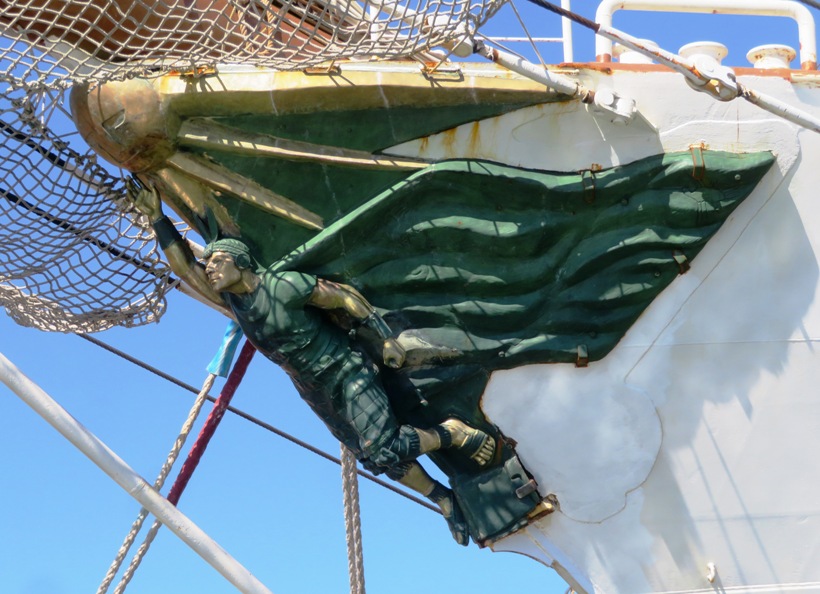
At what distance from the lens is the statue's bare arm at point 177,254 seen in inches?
261

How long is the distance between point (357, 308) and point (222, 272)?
1.93 ft

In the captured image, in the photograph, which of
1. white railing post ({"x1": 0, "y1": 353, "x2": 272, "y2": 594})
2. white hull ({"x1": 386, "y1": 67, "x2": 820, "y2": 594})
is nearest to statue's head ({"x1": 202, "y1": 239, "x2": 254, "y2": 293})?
white railing post ({"x1": 0, "y1": 353, "x2": 272, "y2": 594})

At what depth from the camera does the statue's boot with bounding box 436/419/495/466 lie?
6.80 metres

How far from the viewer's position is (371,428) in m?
6.63

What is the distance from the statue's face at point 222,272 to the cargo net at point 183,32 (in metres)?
0.80

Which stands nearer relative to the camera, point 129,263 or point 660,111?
point 660,111

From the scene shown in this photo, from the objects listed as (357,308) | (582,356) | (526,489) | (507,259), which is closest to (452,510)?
(526,489)

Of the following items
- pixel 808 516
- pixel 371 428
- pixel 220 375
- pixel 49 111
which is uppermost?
pixel 49 111

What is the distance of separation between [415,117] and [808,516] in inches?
96.9

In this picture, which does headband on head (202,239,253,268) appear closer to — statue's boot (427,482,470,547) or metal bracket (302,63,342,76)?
metal bracket (302,63,342,76)

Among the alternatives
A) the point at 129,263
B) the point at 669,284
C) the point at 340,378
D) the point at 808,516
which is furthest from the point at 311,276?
the point at 808,516

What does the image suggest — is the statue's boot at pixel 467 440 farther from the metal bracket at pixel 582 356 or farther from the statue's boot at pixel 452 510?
the metal bracket at pixel 582 356

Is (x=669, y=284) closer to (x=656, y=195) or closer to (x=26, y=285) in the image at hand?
(x=656, y=195)

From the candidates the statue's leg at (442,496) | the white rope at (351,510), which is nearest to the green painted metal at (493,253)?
the statue's leg at (442,496)
